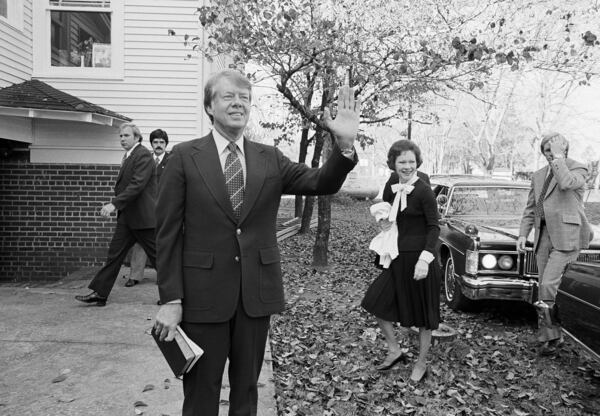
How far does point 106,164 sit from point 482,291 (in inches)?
259

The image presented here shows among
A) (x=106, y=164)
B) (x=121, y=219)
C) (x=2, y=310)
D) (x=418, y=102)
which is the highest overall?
(x=418, y=102)

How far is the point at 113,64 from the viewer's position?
9531 millimetres

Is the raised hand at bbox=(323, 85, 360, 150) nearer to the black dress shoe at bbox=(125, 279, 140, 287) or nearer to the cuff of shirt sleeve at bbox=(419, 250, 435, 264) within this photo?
the cuff of shirt sleeve at bbox=(419, 250, 435, 264)

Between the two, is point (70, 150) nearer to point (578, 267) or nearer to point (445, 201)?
point (445, 201)

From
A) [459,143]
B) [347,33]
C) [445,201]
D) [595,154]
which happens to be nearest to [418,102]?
[347,33]

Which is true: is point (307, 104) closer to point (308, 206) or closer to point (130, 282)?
point (308, 206)

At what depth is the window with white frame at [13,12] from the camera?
8.77 m

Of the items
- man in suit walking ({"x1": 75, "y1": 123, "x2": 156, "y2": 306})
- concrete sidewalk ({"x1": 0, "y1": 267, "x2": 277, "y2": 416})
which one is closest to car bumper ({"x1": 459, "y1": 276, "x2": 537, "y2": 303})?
concrete sidewalk ({"x1": 0, "y1": 267, "x2": 277, "y2": 416})

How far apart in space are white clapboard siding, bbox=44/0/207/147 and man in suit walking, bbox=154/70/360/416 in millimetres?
7071

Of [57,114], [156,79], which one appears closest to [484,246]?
[156,79]

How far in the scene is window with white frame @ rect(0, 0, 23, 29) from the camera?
28.8 feet

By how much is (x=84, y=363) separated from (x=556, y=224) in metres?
4.47

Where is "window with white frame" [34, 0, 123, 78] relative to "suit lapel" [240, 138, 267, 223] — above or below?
above

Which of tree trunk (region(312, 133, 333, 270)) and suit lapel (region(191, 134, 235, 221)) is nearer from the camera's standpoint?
suit lapel (region(191, 134, 235, 221))
